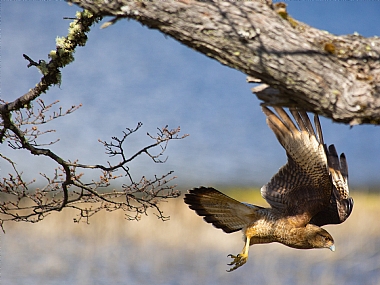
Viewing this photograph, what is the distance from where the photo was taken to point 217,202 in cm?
452

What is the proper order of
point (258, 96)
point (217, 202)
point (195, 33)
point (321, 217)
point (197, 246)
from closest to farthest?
point (195, 33), point (258, 96), point (217, 202), point (321, 217), point (197, 246)

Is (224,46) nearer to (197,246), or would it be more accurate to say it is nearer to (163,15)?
(163,15)

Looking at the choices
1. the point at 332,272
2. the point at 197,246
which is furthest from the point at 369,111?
the point at 332,272

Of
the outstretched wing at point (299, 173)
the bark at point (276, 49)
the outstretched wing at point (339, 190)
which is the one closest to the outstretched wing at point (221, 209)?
the outstretched wing at point (299, 173)

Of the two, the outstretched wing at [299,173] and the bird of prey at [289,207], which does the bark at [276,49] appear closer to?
the outstretched wing at [299,173]

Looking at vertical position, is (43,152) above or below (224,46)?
above

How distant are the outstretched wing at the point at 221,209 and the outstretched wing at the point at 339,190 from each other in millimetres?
780

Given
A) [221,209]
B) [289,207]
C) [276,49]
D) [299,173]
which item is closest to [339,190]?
[289,207]

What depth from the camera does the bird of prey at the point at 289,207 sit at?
4191 millimetres

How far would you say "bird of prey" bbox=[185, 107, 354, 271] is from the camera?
13.8 feet

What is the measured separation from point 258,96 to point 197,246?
7491 mm

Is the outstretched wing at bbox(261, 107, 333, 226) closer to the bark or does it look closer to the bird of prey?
the bird of prey

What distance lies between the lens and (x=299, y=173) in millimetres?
4141

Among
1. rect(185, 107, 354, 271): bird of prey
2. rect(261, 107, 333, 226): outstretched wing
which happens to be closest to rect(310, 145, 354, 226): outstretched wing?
rect(185, 107, 354, 271): bird of prey
